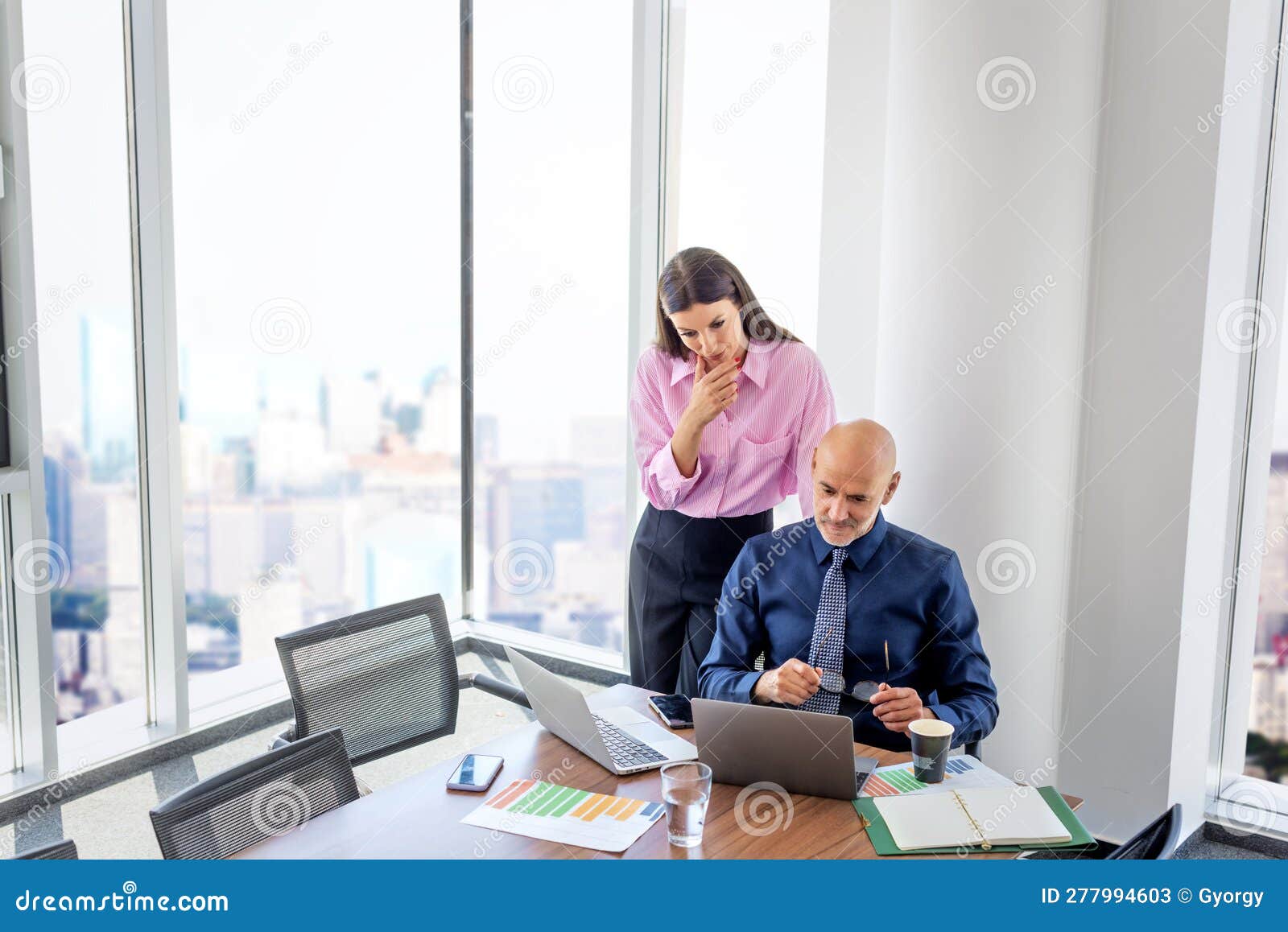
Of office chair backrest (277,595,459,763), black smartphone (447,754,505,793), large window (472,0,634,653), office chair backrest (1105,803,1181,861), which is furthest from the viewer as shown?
large window (472,0,634,653)

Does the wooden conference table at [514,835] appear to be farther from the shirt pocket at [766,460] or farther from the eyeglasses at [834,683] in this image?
the shirt pocket at [766,460]

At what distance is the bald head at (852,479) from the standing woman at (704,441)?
466 mm

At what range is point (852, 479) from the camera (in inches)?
96.7

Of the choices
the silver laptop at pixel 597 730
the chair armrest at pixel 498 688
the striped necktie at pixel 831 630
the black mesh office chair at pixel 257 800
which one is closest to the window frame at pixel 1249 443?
the striped necktie at pixel 831 630

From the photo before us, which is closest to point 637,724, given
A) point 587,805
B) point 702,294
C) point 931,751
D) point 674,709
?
point 674,709

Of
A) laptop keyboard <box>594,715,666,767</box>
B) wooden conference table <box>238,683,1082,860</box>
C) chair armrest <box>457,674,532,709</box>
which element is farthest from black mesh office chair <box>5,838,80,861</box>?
chair armrest <box>457,674,532,709</box>

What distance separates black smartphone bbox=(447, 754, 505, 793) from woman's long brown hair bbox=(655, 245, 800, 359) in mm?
1347

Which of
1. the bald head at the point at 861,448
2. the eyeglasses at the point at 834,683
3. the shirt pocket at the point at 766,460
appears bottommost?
the eyeglasses at the point at 834,683

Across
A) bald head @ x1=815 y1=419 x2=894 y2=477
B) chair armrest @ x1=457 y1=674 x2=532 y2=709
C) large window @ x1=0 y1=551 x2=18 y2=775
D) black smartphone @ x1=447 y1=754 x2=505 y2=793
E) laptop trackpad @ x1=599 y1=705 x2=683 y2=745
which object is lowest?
large window @ x1=0 y1=551 x2=18 y2=775

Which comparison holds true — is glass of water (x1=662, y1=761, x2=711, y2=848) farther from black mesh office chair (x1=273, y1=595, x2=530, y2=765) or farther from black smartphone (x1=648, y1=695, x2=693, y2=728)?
black mesh office chair (x1=273, y1=595, x2=530, y2=765)

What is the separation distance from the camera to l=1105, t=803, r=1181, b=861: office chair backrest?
4.93 ft

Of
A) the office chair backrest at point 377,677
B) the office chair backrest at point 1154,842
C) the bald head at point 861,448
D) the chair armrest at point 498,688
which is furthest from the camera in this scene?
the chair armrest at point 498,688

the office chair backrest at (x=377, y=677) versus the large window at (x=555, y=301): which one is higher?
the large window at (x=555, y=301)

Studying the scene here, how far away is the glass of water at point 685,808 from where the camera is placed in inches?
70.0
